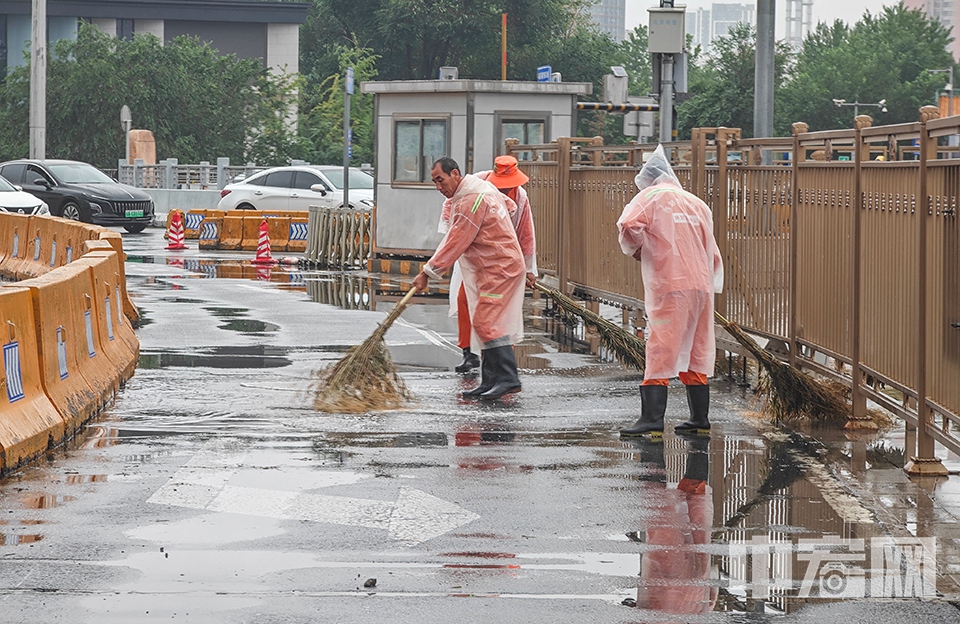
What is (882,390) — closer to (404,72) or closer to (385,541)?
(385,541)

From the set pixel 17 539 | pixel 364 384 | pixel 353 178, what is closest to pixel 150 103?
pixel 353 178

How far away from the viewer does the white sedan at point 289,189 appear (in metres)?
33.9

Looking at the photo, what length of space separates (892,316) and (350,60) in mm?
65125

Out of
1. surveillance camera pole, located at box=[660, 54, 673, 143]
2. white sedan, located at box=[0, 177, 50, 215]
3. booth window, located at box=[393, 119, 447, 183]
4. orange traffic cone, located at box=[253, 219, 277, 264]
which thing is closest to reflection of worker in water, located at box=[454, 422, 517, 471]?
surveillance camera pole, located at box=[660, 54, 673, 143]

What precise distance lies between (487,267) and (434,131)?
12.6 m

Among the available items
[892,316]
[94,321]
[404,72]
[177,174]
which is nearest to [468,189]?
[94,321]

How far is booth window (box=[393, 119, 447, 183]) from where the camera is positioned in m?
23.7

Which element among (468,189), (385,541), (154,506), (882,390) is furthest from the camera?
(468,189)

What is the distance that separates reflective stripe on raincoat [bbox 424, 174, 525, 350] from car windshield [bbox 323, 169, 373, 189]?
71.3 feet

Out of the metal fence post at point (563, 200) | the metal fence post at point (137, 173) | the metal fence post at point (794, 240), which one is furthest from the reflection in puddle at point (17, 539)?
the metal fence post at point (137, 173)

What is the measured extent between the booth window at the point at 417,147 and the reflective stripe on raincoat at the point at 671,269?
558 inches

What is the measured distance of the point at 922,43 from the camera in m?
101

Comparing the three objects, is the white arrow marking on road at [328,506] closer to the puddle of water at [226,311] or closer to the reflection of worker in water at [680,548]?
the reflection of worker in water at [680,548]

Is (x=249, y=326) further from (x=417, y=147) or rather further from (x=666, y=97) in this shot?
(x=417, y=147)
